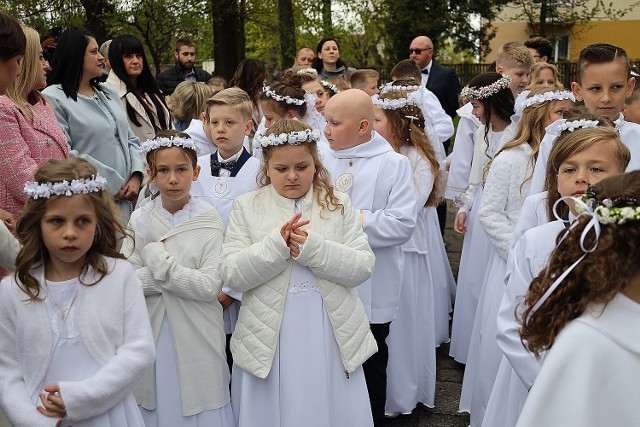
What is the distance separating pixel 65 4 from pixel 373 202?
1260 centimetres

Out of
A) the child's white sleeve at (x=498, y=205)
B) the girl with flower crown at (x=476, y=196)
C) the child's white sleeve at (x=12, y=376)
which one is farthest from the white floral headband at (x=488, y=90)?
the child's white sleeve at (x=12, y=376)

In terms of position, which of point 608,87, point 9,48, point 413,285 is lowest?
→ point 413,285

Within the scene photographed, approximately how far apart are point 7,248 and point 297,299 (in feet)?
4.71

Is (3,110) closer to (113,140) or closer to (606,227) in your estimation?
(113,140)

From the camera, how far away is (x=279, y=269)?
415 centimetres

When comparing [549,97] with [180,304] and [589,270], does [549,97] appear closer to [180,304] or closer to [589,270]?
[180,304]

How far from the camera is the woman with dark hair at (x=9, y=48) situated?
4.04 metres

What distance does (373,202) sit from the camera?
16.6 ft

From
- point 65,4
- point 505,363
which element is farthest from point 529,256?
point 65,4

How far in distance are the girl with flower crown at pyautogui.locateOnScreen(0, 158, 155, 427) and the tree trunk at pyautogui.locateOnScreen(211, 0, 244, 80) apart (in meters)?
14.2

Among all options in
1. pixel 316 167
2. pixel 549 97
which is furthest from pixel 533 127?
pixel 316 167

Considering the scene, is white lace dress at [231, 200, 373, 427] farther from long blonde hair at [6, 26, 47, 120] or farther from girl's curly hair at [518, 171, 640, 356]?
long blonde hair at [6, 26, 47, 120]

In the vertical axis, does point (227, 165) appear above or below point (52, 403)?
above

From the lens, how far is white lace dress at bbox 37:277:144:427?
338 cm
